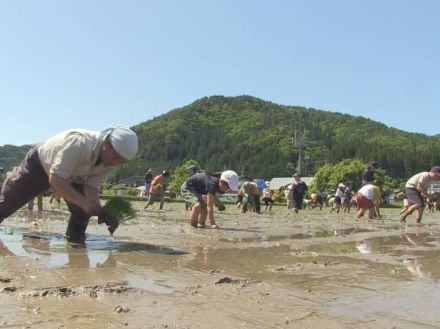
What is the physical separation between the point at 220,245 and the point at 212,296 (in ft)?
10.4

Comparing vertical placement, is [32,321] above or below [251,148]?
below

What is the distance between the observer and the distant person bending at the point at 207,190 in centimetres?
955

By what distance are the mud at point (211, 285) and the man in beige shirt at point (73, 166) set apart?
0.52m

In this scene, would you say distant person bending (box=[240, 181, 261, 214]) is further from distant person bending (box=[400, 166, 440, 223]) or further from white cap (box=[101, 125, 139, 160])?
white cap (box=[101, 125, 139, 160])

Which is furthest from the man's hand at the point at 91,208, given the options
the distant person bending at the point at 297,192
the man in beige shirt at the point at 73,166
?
the distant person bending at the point at 297,192

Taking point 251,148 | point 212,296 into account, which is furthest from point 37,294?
point 251,148

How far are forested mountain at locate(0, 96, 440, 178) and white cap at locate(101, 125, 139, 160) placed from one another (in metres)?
143

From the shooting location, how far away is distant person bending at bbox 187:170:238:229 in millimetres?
9555

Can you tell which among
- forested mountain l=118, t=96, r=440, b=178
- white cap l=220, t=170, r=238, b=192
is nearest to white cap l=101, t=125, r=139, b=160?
white cap l=220, t=170, r=238, b=192

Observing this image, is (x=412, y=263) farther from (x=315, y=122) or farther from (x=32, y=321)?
(x=315, y=122)

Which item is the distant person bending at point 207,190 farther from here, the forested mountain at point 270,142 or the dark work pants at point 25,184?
the forested mountain at point 270,142

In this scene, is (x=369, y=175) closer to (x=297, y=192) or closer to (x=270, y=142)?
(x=297, y=192)

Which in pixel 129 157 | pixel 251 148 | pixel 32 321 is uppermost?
pixel 251 148

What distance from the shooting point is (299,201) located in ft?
69.9
